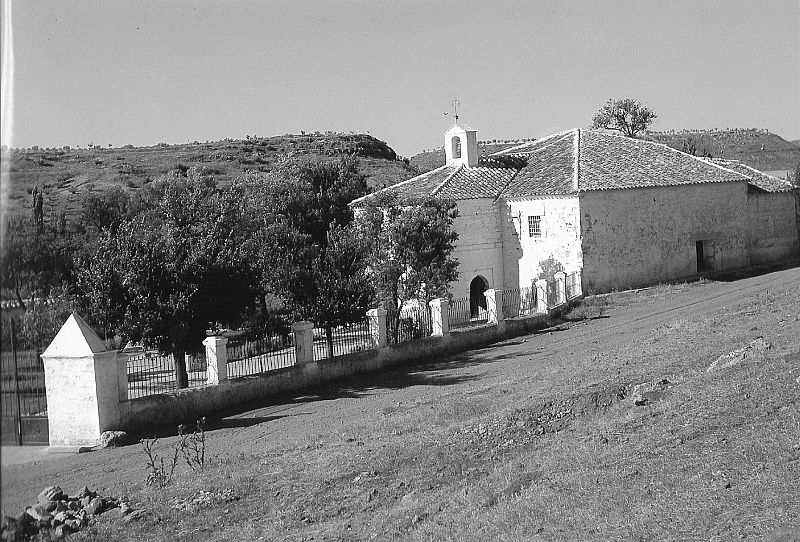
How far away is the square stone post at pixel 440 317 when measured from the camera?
926 inches

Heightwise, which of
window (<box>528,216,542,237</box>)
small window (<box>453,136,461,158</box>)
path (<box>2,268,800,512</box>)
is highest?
small window (<box>453,136,461,158</box>)

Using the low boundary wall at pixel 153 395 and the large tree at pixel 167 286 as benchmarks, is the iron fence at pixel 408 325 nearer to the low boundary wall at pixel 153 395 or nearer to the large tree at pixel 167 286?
the low boundary wall at pixel 153 395

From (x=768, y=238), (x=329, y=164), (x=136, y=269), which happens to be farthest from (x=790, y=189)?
(x=136, y=269)

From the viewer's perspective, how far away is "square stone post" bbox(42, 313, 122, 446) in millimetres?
15484

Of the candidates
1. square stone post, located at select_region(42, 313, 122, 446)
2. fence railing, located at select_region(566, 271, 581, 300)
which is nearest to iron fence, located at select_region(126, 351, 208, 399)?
square stone post, located at select_region(42, 313, 122, 446)

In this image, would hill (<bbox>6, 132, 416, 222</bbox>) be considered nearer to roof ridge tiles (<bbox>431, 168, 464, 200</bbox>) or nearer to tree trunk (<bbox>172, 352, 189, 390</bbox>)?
roof ridge tiles (<bbox>431, 168, 464, 200</bbox>)

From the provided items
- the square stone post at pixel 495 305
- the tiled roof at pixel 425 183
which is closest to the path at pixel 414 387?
the square stone post at pixel 495 305

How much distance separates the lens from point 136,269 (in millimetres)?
18781

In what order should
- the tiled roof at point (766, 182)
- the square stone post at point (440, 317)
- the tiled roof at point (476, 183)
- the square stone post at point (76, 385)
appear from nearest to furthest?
the square stone post at point (76, 385)
the square stone post at point (440, 317)
the tiled roof at point (476, 183)
the tiled roof at point (766, 182)

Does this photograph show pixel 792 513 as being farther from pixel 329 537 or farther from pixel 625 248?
pixel 625 248

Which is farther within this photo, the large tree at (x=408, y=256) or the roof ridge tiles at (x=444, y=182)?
the roof ridge tiles at (x=444, y=182)

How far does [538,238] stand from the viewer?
3253 centimetres

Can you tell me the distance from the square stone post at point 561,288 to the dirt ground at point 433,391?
2626mm

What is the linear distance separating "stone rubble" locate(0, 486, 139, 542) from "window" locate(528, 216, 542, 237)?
23.6 meters
